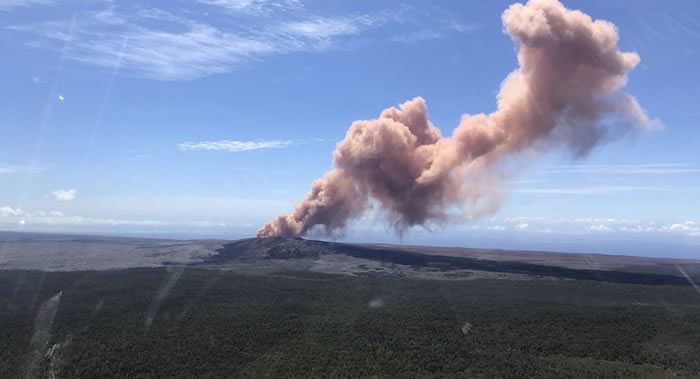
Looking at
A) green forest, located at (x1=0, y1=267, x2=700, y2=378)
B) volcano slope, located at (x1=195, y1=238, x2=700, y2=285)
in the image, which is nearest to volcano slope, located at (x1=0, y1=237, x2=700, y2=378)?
green forest, located at (x1=0, y1=267, x2=700, y2=378)

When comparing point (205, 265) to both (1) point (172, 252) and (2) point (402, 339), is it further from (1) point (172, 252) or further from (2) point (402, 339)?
(2) point (402, 339)

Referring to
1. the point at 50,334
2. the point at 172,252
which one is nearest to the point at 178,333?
the point at 50,334

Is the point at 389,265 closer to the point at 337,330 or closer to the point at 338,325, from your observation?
the point at 338,325

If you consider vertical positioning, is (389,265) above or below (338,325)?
above

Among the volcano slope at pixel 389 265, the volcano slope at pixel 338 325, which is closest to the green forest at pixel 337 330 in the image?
the volcano slope at pixel 338 325

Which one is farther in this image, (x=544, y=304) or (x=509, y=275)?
(x=509, y=275)

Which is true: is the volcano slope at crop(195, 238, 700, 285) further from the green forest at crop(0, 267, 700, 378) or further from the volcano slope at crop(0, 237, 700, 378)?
the green forest at crop(0, 267, 700, 378)

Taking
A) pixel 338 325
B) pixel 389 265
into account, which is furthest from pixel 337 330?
pixel 389 265

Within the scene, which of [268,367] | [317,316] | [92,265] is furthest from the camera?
[92,265]

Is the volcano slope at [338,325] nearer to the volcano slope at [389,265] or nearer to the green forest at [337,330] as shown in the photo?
the green forest at [337,330]
